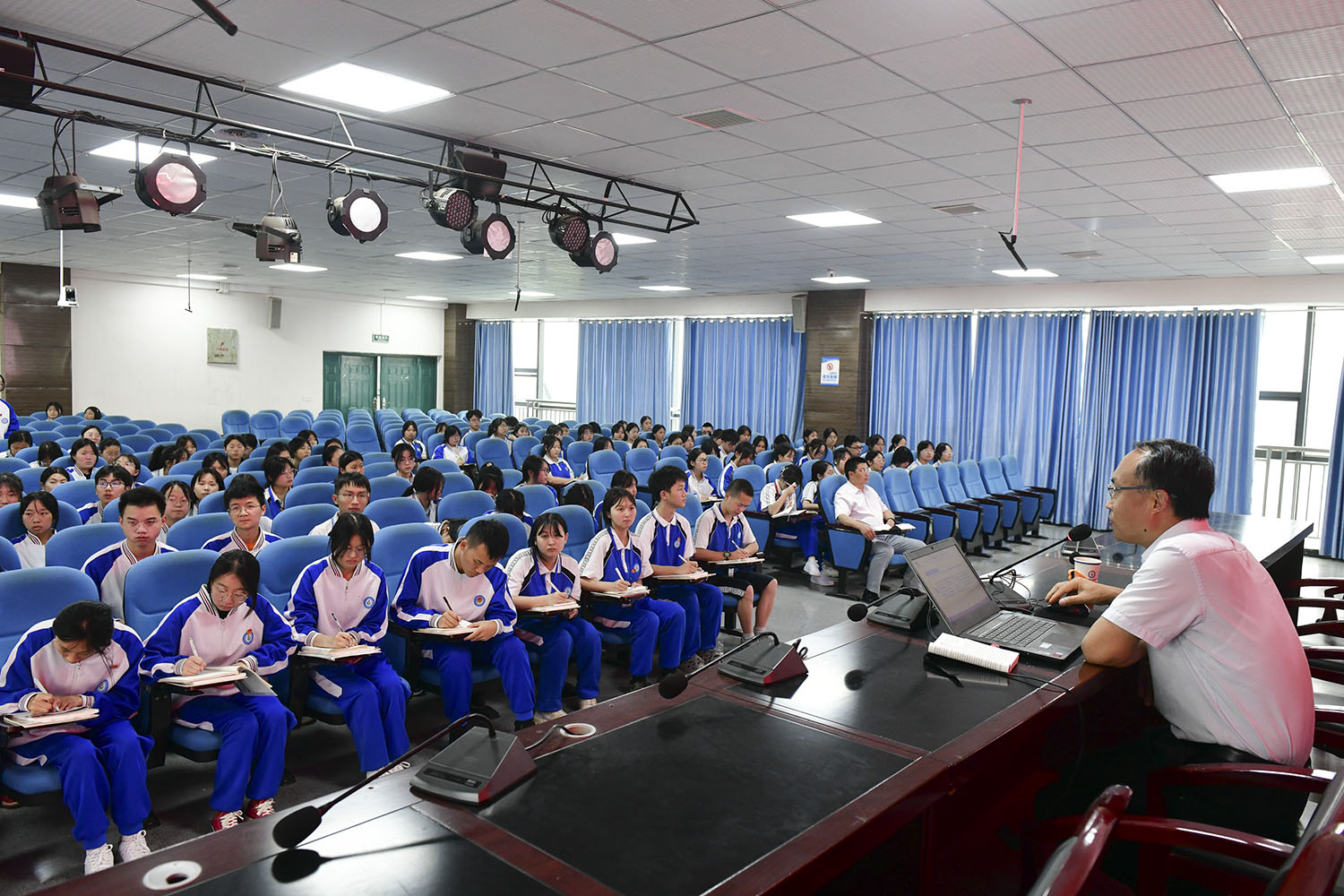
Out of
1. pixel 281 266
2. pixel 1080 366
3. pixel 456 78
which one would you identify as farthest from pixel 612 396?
pixel 456 78

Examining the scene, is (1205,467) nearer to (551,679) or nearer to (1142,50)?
(1142,50)

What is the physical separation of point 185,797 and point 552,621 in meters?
1.65

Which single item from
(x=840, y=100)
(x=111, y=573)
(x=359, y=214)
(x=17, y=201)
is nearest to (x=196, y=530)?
(x=111, y=573)

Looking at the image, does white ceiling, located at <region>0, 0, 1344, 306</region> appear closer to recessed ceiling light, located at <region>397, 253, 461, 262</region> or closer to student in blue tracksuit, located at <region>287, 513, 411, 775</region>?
student in blue tracksuit, located at <region>287, 513, 411, 775</region>

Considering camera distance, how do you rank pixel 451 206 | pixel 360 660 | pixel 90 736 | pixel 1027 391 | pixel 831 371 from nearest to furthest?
pixel 90 736 < pixel 360 660 < pixel 451 206 < pixel 1027 391 < pixel 831 371

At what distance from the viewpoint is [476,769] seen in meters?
1.56

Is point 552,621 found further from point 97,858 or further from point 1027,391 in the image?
point 1027,391

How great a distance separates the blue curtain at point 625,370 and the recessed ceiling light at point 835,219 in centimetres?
777

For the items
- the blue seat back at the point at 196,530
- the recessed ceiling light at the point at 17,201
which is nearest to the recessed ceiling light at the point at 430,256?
the recessed ceiling light at the point at 17,201

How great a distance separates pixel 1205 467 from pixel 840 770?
4.74 ft

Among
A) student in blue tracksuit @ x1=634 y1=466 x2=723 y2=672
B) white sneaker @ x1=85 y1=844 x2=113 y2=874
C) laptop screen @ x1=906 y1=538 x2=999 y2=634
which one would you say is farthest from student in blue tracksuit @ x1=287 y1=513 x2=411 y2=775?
laptop screen @ x1=906 y1=538 x2=999 y2=634

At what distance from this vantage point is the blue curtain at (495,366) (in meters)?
17.2

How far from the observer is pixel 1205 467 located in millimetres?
2309

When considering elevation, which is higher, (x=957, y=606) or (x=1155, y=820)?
(x=957, y=606)
